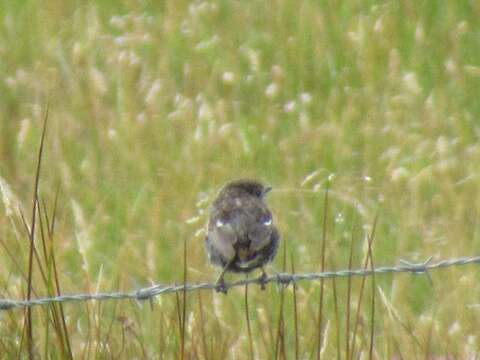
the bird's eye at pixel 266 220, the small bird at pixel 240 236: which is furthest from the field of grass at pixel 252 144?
the bird's eye at pixel 266 220

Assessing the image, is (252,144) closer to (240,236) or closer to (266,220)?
(266,220)

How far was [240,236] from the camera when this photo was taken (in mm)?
6488

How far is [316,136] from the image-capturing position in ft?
32.7

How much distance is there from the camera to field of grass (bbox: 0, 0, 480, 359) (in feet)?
26.5

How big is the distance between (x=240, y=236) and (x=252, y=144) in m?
3.60

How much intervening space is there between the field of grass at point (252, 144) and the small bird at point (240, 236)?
359 millimetres

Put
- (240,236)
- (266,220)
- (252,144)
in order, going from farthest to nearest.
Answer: (252,144)
(266,220)
(240,236)

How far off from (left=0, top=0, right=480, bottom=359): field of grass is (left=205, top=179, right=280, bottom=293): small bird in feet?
1.18

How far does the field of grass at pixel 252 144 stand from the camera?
26.5 feet

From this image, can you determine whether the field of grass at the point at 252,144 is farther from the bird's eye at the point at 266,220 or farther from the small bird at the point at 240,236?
the bird's eye at the point at 266,220

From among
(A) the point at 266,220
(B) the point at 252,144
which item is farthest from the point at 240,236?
(B) the point at 252,144

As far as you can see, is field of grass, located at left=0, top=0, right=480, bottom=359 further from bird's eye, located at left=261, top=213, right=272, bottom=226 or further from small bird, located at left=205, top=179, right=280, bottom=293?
bird's eye, located at left=261, top=213, right=272, bottom=226

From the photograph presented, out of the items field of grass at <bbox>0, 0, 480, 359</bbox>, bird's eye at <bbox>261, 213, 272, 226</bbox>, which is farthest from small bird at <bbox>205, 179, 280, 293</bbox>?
field of grass at <bbox>0, 0, 480, 359</bbox>

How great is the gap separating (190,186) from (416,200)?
1.34 meters
